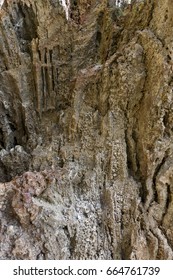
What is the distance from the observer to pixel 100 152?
3.51m

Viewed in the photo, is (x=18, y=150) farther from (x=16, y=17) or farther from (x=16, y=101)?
(x=16, y=17)

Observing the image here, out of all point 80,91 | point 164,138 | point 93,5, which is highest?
point 93,5

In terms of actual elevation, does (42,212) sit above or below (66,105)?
below

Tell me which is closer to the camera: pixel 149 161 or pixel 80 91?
pixel 149 161

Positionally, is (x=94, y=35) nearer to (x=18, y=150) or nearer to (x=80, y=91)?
(x=80, y=91)

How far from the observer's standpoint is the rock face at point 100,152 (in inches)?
124

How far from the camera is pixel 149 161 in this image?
10.5 ft

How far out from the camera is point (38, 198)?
3299mm

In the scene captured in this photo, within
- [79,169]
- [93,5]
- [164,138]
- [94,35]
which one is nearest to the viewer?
[164,138]

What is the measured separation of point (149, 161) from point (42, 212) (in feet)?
3.61

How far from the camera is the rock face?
315 cm
